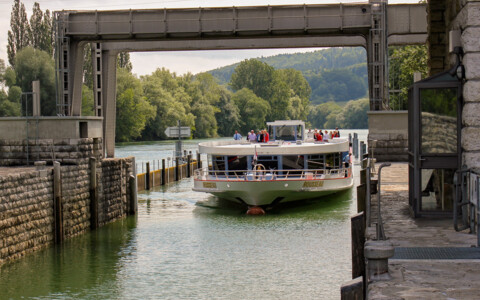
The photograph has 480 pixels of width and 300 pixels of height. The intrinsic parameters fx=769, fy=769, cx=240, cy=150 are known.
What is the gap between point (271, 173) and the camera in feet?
99.7

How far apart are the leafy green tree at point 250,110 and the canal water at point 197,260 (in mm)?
93878

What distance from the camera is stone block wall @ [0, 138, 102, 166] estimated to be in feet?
79.8

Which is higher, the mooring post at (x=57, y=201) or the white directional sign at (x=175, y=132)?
the white directional sign at (x=175, y=132)

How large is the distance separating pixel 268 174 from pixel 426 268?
2060 centimetres

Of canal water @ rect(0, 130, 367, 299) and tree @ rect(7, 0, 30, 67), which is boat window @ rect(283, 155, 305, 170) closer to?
canal water @ rect(0, 130, 367, 299)

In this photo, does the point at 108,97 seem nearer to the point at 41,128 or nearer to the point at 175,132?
the point at 41,128

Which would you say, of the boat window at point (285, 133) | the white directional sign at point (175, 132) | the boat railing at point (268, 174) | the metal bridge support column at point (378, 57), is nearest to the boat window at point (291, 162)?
the boat railing at point (268, 174)

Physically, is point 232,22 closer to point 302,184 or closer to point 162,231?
point 302,184

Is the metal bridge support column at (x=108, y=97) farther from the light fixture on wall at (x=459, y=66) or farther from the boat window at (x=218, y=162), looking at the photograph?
the light fixture on wall at (x=459, y=66)

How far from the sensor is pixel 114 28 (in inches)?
1216

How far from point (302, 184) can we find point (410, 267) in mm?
21136

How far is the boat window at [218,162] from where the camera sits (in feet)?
106

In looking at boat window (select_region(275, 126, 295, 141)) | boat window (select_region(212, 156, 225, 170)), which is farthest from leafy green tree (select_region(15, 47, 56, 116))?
boat window (select_region(212, 156, 225, 170))

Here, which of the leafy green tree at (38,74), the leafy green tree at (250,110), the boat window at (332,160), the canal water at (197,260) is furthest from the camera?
the leafy green tree at (250,110)
